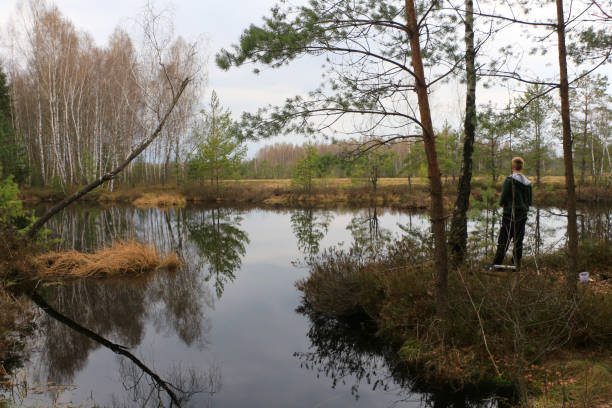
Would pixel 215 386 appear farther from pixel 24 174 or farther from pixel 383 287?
pixel 24 174

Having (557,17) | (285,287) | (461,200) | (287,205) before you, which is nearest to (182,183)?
(287,205)

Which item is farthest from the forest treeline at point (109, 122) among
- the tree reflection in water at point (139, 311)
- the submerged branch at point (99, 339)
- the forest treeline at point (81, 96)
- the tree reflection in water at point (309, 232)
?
the submerged branch at point (99, 339)

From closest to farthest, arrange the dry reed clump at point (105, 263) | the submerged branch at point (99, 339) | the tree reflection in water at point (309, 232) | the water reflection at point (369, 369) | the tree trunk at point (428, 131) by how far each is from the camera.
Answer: the water reflection at point (369, 369) → the tree trunk at point (428, 131) → the submerged branch at point (99, 339) → the dry reed clump at point (105, 263) → the tree reflection in water at point (309, 232)

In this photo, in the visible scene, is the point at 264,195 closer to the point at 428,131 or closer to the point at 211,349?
the point at 211,349

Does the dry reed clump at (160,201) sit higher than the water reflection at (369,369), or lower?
higher

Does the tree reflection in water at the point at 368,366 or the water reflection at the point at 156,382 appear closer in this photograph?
the tree reflection in water at the point at 368,366

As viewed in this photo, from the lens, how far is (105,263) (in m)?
9.16

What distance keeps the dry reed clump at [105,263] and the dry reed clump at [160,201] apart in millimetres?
20278

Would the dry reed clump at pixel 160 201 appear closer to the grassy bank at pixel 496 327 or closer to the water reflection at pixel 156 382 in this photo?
the water reflection at pixel 156 382

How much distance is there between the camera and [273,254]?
1228 cm

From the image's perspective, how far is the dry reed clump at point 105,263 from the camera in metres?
9.05

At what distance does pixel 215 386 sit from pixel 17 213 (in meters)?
7.86

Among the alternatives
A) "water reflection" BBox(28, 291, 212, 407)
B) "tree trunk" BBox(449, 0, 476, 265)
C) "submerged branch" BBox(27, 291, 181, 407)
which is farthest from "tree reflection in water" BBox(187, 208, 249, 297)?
"tree trunk" BBox(449, 0, 476, 265)

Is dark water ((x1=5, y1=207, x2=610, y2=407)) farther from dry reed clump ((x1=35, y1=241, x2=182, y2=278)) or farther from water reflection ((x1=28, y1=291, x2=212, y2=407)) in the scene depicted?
dry reed clump ((x1=35, y1=241, x2=182, y2=278))
